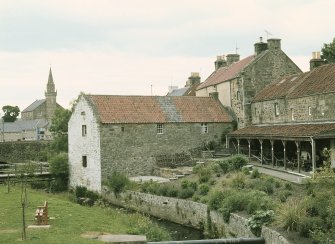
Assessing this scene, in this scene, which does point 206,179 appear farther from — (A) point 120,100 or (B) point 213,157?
(A) point 120,100

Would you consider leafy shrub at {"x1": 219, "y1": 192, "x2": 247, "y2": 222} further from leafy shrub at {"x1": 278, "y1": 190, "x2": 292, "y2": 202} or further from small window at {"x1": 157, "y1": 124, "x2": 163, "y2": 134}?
small window at {"x1": 157, "y1": 124, "x2": 163, "y2": 134}

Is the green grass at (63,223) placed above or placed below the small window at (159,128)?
below

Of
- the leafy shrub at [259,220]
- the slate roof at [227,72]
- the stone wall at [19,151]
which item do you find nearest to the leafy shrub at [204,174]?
the leafy shrub at [259,220]

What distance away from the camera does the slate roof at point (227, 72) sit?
149 ft

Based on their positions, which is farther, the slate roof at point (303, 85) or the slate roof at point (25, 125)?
the slate roof at point (25, 125)

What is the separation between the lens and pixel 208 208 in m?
24.7

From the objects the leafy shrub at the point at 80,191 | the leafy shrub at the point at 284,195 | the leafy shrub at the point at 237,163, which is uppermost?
the leafy shrub at the point at 237,163

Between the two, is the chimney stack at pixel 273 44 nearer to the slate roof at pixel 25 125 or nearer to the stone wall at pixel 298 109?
the stone wall at pixel 298 109

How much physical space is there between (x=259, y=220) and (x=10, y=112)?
390 ft

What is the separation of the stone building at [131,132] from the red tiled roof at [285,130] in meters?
3.47

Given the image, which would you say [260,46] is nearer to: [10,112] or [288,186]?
[288,186]

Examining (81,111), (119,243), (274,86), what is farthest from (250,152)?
(119,243)

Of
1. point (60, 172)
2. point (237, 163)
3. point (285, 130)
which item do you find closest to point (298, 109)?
point (285, 130)

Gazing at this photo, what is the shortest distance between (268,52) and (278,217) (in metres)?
27.6
